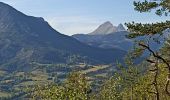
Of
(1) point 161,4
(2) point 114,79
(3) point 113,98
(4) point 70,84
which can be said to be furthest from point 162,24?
(2) point 114,79

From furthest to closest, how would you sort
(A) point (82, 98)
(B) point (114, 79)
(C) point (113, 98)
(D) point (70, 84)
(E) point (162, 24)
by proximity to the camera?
(B) point (114, 79)
(C) point (113, 98)
(D) point (70, 84)
(A) point (82, 98)
(E) point (162, 24)

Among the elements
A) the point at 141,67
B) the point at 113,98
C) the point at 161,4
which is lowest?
the point at 113,98

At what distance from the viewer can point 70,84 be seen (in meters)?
115

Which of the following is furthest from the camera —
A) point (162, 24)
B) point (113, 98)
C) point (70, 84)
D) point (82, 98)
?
point (113, 98)

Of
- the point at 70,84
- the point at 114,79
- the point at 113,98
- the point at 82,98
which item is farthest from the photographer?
the point at 114,79

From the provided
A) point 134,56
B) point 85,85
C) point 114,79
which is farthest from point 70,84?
point 134,56

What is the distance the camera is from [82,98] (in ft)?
347

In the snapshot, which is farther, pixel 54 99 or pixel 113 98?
pixel 113 98

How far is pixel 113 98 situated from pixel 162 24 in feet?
317

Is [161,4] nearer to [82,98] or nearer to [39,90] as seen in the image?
[82,98]

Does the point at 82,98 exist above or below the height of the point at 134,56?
below

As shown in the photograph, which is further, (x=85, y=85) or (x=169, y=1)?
(x=85, y=85)

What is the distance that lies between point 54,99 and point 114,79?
47066mm

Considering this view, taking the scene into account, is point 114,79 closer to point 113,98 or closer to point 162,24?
point 113,98
